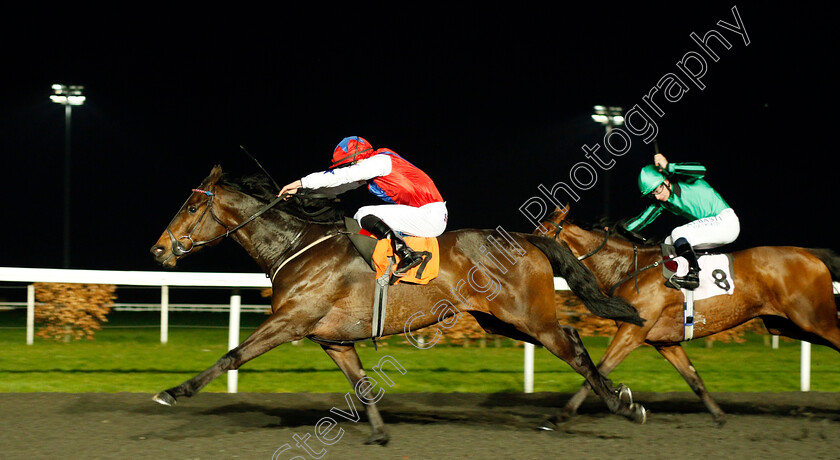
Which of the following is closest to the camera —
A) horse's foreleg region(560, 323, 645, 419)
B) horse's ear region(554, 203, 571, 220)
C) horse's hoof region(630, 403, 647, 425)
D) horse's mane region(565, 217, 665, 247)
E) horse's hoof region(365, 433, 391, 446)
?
horse's hoof region(365, 433, 391, 446)

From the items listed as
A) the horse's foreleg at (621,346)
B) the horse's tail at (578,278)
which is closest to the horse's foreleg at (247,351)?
the horse's tail at (578,278)

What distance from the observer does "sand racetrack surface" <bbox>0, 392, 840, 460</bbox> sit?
3900mm

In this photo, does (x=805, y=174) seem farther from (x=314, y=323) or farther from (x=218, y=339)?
(x=314, y=323)

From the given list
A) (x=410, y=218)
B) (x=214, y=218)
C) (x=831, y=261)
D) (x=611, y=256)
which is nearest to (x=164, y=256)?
(x=214, y=218)

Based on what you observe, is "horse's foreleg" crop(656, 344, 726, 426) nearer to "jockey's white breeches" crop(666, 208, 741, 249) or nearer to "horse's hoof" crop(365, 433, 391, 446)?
"jockey's white breeches" crop(666, 208, 741, 249)

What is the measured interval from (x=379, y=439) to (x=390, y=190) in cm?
143

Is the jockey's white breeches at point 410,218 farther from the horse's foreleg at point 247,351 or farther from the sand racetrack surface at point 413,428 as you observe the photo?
the sand racetrack surface at point 413,428

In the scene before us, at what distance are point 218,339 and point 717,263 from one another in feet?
23.5

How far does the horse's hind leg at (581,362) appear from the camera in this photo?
4336 millimetres

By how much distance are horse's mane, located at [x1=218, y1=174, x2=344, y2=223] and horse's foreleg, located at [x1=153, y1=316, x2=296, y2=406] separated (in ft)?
2.48

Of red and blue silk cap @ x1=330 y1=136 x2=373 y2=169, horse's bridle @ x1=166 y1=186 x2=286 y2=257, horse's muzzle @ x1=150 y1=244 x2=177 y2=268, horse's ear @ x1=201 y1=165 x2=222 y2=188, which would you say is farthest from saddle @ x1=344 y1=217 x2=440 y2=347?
horse's muzzle @ x1=150 y1=244 x2=177 y2=268

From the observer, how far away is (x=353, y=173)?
4199 millimetres

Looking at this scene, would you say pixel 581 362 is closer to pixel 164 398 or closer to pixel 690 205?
pixel 690 205

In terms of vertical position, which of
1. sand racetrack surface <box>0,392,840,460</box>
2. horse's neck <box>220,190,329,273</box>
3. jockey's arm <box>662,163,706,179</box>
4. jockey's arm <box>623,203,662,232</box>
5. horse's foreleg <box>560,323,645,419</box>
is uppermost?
jockey's arm <box>662,163,706,179</box>
